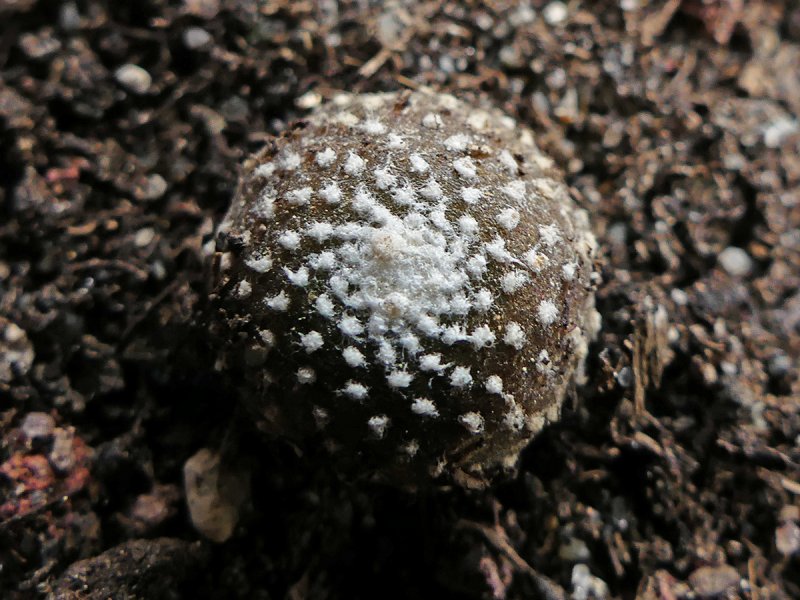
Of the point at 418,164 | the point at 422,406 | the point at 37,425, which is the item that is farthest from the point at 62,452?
the point at 418,164

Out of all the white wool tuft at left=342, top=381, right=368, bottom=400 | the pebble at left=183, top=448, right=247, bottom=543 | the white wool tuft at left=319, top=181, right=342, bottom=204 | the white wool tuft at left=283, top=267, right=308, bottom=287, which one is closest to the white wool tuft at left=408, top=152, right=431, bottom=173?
the white wool tuft at left=319, top=181, right=342, bottom=204

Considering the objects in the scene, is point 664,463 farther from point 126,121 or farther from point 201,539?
point 126,121

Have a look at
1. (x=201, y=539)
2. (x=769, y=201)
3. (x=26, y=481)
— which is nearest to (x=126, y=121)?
(x=26, y=481)

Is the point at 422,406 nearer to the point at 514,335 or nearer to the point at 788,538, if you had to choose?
the point at 514,335

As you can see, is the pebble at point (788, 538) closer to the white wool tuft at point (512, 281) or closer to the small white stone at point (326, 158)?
the white wool tuft at point (512, 281)

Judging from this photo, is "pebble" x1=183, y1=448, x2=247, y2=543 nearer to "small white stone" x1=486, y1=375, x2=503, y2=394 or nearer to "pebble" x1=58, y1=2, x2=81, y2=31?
"small white stone" x1=486, y1=375, x2=503, y2=394

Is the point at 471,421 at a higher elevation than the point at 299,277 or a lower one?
lower

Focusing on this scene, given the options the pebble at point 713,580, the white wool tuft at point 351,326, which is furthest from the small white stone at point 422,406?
the pebble at point 713,580

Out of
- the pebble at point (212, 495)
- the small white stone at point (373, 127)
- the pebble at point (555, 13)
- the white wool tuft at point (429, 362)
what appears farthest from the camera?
the pebble at point (555, 13)
